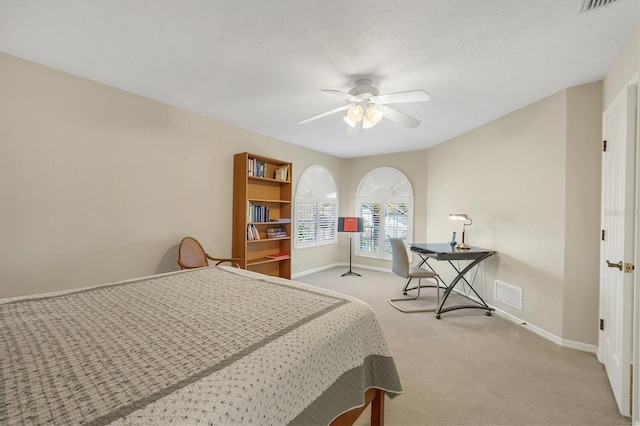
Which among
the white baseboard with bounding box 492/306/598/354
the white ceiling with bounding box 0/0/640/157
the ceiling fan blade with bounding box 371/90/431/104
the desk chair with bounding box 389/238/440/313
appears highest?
the white ceiling with bounding box 0/0/640/157

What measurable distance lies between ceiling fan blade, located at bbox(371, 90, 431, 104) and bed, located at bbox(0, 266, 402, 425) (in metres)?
1.66

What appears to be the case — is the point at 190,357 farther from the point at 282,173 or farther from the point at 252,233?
the point at 282,173

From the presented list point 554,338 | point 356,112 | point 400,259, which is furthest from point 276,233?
point 554,338

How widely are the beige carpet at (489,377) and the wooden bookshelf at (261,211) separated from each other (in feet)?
6.28

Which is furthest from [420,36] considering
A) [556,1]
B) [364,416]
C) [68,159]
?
[68,159]

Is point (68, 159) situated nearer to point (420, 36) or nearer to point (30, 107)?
point (30, 107)

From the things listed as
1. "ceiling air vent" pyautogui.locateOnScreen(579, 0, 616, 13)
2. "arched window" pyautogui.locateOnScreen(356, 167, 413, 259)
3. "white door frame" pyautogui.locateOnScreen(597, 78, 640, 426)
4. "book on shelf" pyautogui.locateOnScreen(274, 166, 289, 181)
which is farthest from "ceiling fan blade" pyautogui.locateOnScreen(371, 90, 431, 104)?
"arched window" pyautogui.locateOnScreen(356, 167, 413, 259)

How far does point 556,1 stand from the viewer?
5.12ft

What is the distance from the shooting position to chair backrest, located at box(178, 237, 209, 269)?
3.13 m

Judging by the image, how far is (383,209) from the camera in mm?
5699

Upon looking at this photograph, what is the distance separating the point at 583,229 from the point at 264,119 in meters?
3.63

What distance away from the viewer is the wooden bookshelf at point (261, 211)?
3764 mm

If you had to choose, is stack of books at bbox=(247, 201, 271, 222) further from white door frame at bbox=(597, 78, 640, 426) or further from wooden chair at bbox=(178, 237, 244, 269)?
white door frame at bbox=(597, 78, 640, 426)

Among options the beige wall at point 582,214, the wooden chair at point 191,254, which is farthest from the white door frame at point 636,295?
the wooden chair at point 191,254
